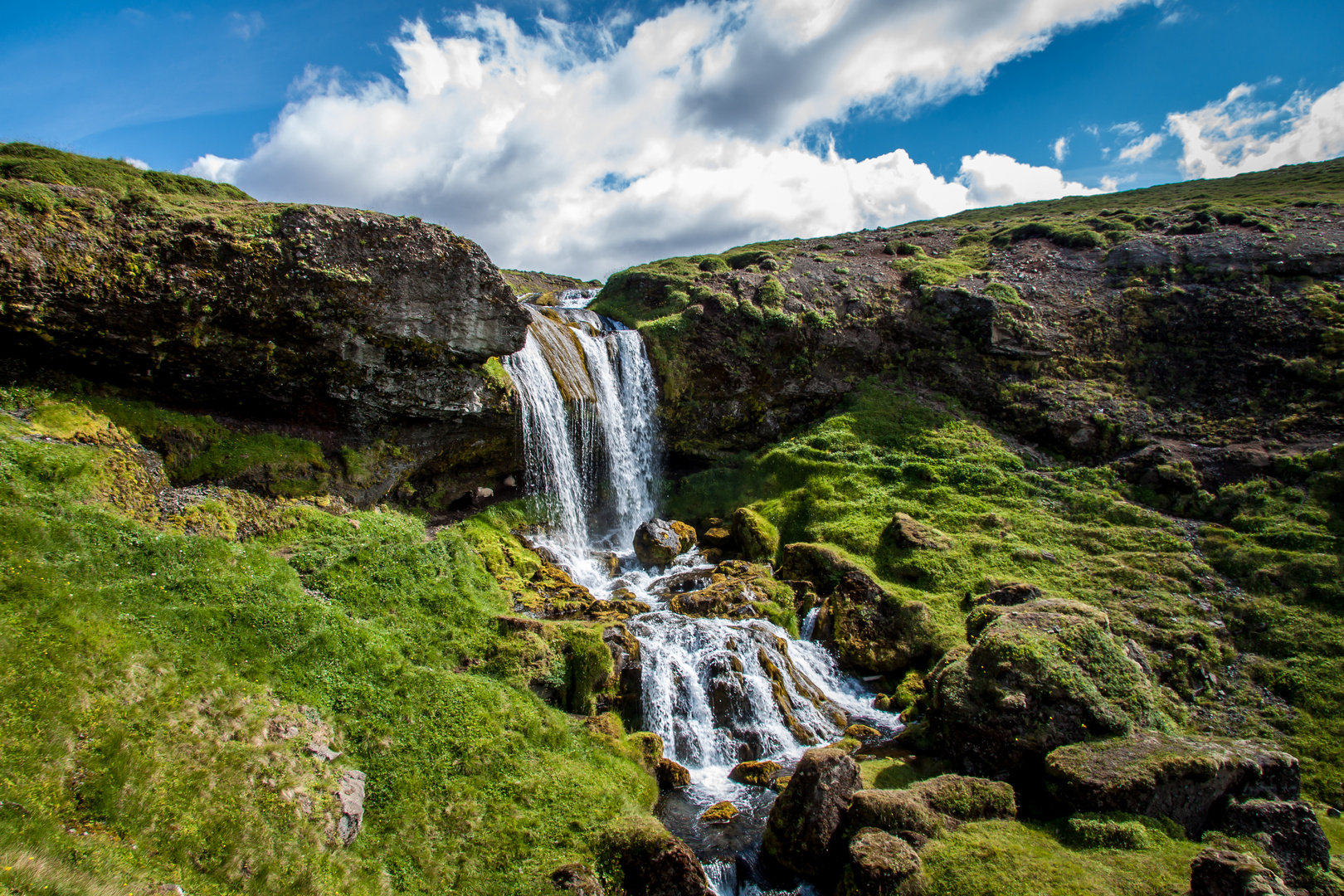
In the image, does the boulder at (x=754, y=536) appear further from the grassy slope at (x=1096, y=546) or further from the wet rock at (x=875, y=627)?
the wet rock at (x=875, y=627)

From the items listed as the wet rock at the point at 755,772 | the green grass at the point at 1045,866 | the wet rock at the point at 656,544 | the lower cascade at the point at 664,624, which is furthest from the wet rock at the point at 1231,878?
the wet rock at the point at 656,544

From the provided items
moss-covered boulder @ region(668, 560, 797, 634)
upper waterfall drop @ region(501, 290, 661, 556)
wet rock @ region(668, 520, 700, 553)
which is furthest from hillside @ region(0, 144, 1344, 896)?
wet rock @ region(668, 520, 700, 553)

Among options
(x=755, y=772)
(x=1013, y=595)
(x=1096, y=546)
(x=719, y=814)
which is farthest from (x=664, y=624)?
(x=1096, y=546)

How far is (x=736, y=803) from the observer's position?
10773mm

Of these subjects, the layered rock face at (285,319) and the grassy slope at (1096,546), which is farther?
the grassy slope at (1096,546)

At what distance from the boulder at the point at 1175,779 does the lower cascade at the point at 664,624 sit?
4341mm

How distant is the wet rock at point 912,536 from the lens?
64.2ft

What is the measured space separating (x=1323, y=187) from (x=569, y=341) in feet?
198

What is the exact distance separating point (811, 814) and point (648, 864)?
2.64 meters

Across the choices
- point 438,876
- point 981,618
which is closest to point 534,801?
point 438,876

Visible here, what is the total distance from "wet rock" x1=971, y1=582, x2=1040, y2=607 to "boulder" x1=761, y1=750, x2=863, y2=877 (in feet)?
25.4

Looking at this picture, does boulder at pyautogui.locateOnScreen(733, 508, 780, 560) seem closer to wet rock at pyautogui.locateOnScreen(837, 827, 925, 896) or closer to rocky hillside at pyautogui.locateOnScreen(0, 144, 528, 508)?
rocky hillside at pyautogui.locateOnScreen(0, 144, 528, 508)

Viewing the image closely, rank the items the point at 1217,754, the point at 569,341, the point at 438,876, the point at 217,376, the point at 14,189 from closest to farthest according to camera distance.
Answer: the point at 438,876 → the point at 1217,754 → the point at 14,189 → the point at 217,376 → the point at 569,341

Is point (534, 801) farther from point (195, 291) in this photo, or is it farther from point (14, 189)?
point (14, 189)
